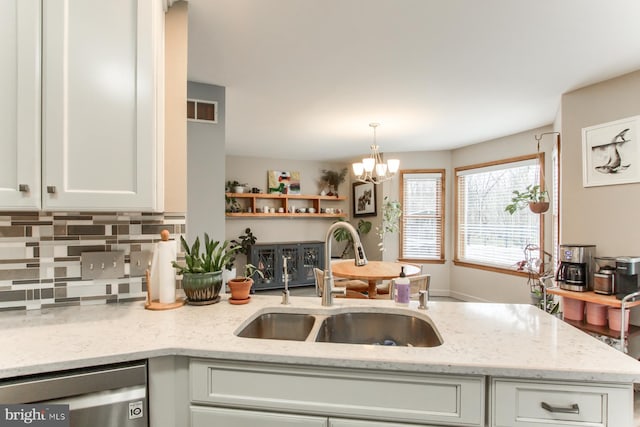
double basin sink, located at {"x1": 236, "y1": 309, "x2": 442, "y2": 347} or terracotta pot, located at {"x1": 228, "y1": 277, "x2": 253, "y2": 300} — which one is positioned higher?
terracotta pot, located at {"x1": 228, "y1": 277, "x2": 253, "y2": 300}

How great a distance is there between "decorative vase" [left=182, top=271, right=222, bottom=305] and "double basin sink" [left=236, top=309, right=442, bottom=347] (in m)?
0.29

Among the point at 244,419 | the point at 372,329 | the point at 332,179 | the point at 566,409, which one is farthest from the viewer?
the point at 332,179

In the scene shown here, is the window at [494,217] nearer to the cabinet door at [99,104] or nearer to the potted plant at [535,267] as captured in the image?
the potted plant at [535,267]

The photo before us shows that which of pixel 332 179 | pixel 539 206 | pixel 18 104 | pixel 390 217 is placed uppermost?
pixel 332 179

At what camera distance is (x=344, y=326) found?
1.52m

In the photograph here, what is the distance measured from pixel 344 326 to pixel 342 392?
0.50m

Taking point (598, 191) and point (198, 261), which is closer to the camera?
point (198, 261)

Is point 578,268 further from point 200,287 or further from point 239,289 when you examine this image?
point 200,287


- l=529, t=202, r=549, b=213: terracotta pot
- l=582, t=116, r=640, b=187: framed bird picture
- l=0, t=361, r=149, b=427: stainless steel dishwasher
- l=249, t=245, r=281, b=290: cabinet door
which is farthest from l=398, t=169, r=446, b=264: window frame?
l=0, t=361, r=149, b=427: stainless steel dishwasher

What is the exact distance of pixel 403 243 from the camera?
5473 millimetres

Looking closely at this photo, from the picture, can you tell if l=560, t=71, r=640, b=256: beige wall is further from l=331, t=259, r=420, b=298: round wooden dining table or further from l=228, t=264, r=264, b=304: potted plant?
l=228, t=264, r=264, b=304: potted plant

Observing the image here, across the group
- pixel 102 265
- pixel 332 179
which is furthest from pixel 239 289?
pixel 332 179

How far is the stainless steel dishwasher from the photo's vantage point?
0.96m

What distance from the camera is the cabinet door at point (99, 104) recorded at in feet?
→ 4.01
